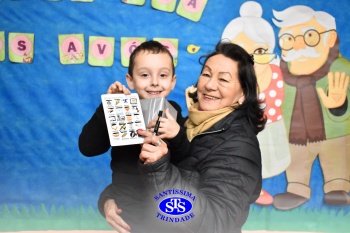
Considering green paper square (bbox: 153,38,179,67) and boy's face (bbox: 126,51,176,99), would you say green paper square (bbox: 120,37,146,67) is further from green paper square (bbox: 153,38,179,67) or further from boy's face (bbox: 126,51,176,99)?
boy's face (bbox: 126,51,176,99)

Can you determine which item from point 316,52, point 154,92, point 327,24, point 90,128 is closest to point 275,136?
point 316,52

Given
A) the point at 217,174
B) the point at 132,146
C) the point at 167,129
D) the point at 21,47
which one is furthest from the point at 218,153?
the point at 21,47

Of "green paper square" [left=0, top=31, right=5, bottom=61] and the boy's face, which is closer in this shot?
the boy's face

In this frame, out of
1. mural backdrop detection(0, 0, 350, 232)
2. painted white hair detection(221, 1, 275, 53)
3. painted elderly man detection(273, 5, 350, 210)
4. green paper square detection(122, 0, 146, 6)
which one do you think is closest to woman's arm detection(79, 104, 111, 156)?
mural backdrop detection(0, 0, 350, 232)

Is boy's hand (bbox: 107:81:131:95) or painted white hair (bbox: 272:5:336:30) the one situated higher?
painted white hair (bbox: 272:5:336:30)

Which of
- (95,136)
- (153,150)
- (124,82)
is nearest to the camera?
(153,150)

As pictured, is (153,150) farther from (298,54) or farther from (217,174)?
(298,54)

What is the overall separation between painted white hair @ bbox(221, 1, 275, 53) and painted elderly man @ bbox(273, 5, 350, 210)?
0.20 feet

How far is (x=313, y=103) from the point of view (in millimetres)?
1897

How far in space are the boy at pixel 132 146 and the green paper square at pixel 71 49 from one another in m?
0.28

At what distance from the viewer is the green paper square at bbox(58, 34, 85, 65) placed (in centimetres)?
179

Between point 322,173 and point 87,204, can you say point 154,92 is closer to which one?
point 87,204

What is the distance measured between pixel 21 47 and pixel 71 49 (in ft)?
0.63

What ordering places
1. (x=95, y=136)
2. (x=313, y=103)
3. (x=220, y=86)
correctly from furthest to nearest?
1. (x=313, y=103)
2. (x=95, y=136)
3. (x=220, y=86)
